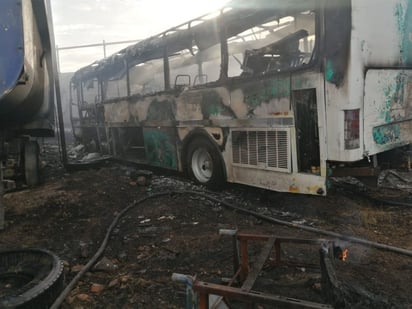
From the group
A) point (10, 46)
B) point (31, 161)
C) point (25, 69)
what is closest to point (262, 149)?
point (25, 69)

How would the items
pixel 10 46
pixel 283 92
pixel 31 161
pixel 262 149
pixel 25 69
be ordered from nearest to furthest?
pixel 10 46 → pixel 25 69 → pixel 283 92 → pixel 262 149 → pixel 31 161

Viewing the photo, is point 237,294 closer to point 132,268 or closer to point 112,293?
point 112,293

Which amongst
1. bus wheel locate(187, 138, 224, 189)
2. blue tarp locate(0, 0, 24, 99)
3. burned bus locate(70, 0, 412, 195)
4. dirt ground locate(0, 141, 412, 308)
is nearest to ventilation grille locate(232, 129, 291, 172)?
burned bus locate(70, 0, 412, 195)

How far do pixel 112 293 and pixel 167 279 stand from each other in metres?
0.47

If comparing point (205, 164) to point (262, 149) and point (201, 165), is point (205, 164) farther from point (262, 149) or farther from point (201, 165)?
point (262, 149)

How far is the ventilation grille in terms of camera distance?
15.3 feet

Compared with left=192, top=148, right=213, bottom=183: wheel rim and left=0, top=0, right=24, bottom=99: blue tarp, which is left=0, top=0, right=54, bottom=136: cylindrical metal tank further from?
left=192, top=148, right=213, bottom=183: wheel rim

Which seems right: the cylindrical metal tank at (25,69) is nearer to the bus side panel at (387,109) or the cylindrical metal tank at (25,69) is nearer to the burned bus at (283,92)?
the burned bus at (283,92)

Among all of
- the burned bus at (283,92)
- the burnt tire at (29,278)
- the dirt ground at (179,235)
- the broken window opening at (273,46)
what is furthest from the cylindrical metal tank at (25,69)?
the broken window opening at (273,46)

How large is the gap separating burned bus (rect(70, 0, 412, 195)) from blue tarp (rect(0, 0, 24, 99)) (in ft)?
9.09

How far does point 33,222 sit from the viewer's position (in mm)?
4777

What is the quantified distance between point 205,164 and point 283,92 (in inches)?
89.4

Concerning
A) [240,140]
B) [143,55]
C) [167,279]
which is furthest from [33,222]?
[143,55]

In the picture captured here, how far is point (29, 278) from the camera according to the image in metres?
3.21
